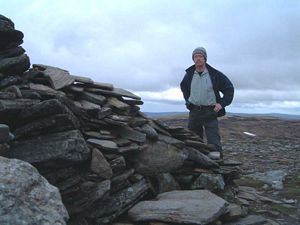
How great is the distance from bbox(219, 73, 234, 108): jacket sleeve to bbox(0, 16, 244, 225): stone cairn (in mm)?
1525

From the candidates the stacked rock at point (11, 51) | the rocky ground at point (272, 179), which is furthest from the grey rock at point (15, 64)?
the rocky ground at point (272, 179)

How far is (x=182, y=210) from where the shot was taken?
9375 millimetres

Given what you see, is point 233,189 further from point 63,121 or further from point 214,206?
point 63,121

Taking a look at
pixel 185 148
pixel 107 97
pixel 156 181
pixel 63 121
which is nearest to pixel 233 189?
pixel 185 148

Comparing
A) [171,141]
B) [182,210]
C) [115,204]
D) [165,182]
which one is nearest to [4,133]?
[115,204]

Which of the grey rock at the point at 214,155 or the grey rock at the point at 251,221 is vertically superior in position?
the grey rock at the point at 214,155

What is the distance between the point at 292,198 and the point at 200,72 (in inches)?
203

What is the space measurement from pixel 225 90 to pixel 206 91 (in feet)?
2.03

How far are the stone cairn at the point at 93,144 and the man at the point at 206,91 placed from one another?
97cm

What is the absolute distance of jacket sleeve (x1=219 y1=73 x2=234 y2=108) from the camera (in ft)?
44.5

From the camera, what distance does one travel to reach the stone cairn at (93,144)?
29.9ft

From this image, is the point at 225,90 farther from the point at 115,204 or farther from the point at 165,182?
the point at 115,204

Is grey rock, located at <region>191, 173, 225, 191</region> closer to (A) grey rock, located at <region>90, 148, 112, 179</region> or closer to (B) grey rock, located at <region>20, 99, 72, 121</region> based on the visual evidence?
(A) grey rock, located at <region>90, 148, 112, 179</region>

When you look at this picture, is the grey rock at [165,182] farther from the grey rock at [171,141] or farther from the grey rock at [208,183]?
the grey rock at [171,141]
